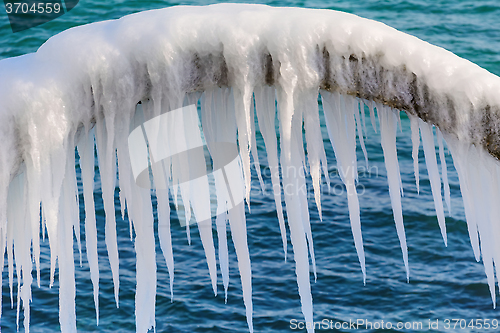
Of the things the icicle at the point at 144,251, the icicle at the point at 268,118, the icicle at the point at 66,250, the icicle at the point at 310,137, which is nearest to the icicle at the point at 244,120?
the icicle at the point at 268,118

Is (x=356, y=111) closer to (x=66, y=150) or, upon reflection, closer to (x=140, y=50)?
(x=140, y=50)

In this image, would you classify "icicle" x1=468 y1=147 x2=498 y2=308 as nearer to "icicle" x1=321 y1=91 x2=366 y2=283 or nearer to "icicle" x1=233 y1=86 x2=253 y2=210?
"icicle" x1=321 y1=91 x2=366 y2=283

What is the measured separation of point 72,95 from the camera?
8.10 ft

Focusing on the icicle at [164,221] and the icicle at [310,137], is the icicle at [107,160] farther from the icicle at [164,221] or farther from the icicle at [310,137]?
the icicle at [310,137]

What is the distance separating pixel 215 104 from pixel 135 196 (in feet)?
1.91

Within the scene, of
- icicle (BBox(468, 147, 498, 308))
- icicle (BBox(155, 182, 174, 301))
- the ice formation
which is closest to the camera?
the ice formation

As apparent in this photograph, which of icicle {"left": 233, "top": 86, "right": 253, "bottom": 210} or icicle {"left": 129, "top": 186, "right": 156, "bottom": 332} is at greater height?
icicle {"left": 233, "top": 86, "right": 253, "bottom": 210}

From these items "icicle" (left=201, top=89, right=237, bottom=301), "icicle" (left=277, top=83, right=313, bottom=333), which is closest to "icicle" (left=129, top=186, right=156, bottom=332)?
"icicle" (left=201, top=89, right=237, bottom=301)

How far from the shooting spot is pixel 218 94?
271 cm

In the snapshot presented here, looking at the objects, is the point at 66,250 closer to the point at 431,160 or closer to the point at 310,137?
the point at 310,137

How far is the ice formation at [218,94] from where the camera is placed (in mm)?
2340

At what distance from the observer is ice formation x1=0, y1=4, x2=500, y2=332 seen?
7.68 ft

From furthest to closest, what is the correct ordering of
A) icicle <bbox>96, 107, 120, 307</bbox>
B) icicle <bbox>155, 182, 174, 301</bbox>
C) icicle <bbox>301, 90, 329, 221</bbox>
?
icicle <bbox>155, 182, 174, 301</bbox>
icicle <bbox>301, 90, 329, 221</bbox>
icicle <bbox>96, 107, 120, 307</bbox>

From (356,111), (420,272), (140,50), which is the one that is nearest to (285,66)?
(356,111)
